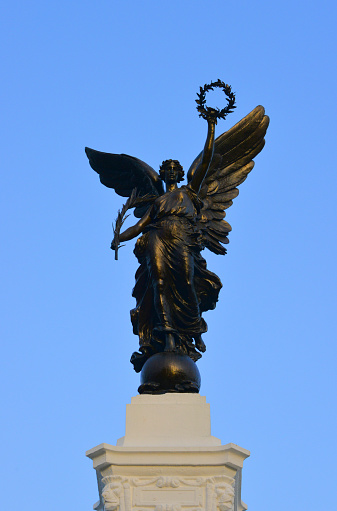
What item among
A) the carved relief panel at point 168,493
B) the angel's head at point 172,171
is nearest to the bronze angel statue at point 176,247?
the angel's head at point 172,171

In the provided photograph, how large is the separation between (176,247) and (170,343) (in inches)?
52.3

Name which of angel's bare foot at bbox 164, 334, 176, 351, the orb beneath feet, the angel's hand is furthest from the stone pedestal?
the angel's hand

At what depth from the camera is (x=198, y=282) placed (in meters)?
14.9

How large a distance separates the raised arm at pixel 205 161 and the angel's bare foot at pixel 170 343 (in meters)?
2.33

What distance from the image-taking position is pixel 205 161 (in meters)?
15.2

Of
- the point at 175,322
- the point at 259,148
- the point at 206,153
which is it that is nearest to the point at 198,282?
the point at 175,322

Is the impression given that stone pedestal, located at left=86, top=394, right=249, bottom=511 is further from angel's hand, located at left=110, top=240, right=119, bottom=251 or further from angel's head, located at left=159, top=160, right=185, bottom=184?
angel's head, located at left=159, top=160, right=185, bottom=184

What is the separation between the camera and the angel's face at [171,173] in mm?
15383

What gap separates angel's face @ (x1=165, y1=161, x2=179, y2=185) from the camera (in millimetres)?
15383

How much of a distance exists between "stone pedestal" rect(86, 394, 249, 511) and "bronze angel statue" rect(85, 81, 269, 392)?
1620 mm

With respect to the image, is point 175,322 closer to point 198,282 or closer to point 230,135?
point 198,282

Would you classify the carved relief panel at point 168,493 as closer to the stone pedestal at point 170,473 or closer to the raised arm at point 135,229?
the stone pedestal at point 170,473

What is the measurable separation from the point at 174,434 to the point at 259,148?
5.29 m

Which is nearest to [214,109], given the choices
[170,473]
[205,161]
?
[205,161]
